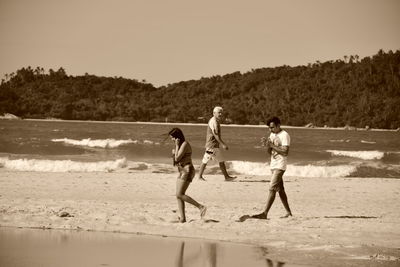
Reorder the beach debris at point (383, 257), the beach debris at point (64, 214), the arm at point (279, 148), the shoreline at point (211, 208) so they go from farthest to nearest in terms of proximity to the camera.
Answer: the beach debris at point (64, 214) → the arm at point (279, 148) → the shoreline at point (211, 208) → the beach debris at point (383, 257)

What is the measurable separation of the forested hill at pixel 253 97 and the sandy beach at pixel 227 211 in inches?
4846

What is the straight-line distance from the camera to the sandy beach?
30.3 ft

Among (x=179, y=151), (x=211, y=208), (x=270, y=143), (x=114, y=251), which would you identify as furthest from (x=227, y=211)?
(x=114, y=251)

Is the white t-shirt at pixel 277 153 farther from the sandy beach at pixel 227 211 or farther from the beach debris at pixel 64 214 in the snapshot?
the beach debris at pixel 64 214

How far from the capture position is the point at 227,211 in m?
11.5

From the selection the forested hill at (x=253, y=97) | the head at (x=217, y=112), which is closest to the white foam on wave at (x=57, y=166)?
the head at (x=217, y=112)

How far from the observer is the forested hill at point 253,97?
142m

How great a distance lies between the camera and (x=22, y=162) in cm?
2303

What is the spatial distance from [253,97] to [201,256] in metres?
140

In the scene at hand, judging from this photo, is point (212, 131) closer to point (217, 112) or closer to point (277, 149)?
point (217, 112)

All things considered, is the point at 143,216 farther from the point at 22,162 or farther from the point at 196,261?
the point at 22,162

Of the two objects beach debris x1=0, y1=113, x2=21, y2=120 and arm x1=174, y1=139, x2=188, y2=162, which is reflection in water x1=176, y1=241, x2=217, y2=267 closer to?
arm x1=174, y1=139, x2=188, y2=162

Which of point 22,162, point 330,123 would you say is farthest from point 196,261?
point 330,123

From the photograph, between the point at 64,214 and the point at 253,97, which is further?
the point at 253,97
